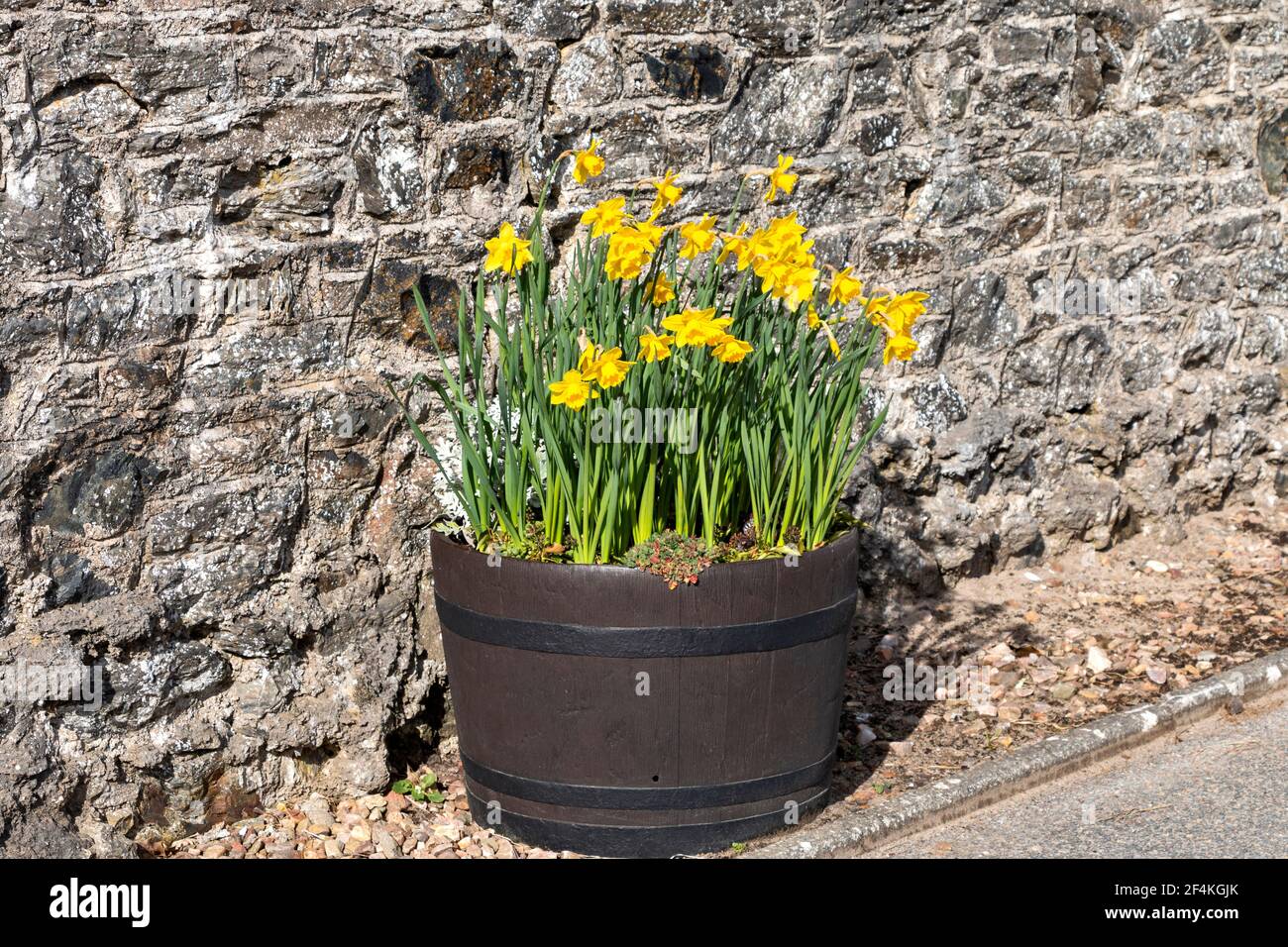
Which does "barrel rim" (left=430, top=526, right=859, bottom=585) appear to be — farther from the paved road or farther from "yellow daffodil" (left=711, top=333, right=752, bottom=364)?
the paved road

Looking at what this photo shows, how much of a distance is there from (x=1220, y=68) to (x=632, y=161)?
248 centimetres

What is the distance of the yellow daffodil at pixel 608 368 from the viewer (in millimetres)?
2889

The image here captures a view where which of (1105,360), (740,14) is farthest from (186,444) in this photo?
(1105,360)

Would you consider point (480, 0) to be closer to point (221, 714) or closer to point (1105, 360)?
point (221, 714)

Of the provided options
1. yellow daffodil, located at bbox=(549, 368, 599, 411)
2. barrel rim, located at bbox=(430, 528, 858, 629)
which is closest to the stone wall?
barrel rim, located at bbox=(430, 528, 858, 629)

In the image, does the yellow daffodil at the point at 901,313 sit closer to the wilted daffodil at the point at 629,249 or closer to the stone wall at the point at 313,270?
the wilted daffodil at the point at 629,249

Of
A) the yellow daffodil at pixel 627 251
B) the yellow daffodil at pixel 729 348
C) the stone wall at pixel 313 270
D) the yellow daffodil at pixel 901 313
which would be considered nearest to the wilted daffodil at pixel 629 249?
the yellow daffodil at pixel 627 251

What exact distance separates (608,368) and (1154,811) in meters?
1.75

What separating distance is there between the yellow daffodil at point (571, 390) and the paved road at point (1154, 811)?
4.21ft

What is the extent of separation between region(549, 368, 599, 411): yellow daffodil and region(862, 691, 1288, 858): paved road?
50.6 inches

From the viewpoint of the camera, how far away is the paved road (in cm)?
336

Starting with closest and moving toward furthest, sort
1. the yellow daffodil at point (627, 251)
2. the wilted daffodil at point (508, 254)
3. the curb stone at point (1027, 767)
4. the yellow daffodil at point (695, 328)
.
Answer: the yellow daffodil at point (695, 328)
the yellow daffodil at point (627, 251)
the wilted daffodil at point (508, 254)
the curb stone at point (1027, 767)

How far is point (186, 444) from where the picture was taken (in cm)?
341

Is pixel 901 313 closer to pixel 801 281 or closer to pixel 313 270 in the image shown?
pixel 801 281
